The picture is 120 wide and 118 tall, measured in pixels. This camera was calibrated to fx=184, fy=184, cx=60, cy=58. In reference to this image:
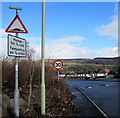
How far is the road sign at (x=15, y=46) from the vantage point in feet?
17.0

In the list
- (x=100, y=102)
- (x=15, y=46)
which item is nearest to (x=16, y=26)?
(x=15, y=46)

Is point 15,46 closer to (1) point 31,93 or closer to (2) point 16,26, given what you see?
(2) point 16,26

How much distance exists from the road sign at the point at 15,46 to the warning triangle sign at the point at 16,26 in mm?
237

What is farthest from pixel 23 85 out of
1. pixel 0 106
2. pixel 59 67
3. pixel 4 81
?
pixel 0 106

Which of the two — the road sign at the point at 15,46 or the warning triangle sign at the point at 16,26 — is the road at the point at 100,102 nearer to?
the road sign at the point at 15,46

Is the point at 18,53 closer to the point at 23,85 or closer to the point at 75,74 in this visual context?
the point at 23,85

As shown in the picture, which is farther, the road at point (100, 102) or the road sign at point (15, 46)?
the road at point (100, 102)

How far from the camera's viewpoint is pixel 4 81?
35.3ft

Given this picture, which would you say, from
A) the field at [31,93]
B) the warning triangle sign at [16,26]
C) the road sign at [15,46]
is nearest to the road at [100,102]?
the field at [31,93]

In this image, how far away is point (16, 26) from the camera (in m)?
5.43

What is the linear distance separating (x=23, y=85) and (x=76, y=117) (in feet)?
17.9

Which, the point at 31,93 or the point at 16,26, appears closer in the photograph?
the point at 16,26

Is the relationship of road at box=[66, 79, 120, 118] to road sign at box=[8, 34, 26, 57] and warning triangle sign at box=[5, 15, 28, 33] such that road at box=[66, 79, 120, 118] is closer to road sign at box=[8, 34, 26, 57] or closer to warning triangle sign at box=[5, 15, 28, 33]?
road sign at box=[8, 34, 26, 57]

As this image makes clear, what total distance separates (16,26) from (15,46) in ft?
1.95
